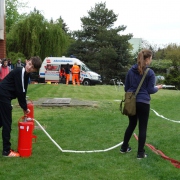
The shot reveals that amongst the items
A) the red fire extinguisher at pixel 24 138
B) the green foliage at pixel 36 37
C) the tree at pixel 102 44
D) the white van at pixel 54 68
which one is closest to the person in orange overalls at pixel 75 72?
the white van at pixel 54 68

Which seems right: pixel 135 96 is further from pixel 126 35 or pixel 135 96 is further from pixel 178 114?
pixel 126 35

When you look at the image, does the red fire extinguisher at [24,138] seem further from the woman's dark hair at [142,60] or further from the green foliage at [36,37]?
the green foliage at [36,37]

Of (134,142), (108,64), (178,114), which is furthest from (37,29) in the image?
(134,142)

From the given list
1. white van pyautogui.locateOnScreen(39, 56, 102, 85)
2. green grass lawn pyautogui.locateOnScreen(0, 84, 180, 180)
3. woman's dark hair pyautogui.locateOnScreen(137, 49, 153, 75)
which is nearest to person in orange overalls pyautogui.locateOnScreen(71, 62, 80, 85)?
white van pyautogui.locateOnScreen(39, 56, 102, 85)

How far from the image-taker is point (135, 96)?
6.00 meters

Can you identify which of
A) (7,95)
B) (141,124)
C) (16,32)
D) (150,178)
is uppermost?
(16,32)

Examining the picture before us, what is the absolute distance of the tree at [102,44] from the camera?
47.3 meters

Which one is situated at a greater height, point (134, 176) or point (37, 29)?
point (37, 29)

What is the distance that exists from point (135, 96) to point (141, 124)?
1.72 ft

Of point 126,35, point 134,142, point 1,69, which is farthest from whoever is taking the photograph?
point 126,35

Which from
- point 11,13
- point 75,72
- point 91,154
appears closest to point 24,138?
point 91,154

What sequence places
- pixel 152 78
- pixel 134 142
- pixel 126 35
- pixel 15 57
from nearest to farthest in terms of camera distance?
pixel 152 78, pixel 134 142, pixel 15 57, pixel 126 35

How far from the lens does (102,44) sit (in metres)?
48.4

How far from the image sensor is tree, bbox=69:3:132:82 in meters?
47.3
